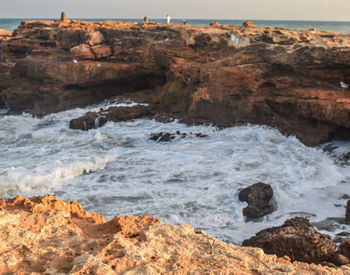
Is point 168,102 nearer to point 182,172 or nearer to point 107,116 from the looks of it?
point 107,116

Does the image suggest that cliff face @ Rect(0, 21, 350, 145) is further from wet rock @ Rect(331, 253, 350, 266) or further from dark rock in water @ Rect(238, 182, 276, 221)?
wet rock @ Rect(331, 253, 350, 266)

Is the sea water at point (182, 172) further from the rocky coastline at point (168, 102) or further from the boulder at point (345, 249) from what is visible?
the boulder at point (345, 249)

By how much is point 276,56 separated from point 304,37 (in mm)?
3375

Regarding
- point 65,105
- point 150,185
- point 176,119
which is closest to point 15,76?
point 65,105

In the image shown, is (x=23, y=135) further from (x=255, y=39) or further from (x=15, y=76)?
(x=255, y=39)

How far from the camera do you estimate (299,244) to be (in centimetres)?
446

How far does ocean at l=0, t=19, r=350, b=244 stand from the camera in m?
7.08

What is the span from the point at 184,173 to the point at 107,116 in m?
6.05

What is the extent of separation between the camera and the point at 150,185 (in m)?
8.42

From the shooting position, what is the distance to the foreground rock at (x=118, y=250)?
2648 mm

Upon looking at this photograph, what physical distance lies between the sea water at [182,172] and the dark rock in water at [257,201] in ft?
0.49

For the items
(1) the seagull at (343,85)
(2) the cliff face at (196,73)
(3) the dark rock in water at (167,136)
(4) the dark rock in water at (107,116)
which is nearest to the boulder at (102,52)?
(2) the cliff face at (196,73)

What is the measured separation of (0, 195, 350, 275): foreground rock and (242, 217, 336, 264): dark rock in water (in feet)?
4.22

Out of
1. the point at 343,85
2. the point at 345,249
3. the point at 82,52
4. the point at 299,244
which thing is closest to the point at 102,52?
the point at 82,52
